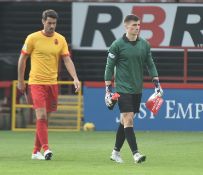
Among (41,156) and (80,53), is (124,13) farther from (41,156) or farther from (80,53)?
(41,156)

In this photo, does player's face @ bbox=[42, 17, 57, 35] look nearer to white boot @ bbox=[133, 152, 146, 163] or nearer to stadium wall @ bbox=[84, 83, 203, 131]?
white boot @ bbox=[133, 152, 146, 163]

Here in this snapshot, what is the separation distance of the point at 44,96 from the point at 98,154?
1.60 meters

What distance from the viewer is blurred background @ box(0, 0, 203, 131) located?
20969 millimetres

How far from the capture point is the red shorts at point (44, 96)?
44.4ft

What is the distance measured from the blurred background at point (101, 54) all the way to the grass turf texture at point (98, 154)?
2.80 feet

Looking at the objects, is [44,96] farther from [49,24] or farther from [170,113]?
[170,113]

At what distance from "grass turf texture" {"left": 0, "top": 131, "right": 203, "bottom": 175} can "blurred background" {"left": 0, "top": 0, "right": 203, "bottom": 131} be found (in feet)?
2.80

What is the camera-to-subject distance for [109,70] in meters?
13.0

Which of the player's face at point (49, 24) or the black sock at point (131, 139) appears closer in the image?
the black sock at point (131, 139)

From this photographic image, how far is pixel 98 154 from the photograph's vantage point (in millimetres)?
14703

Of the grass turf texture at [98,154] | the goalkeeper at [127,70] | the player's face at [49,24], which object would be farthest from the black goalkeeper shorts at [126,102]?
the player's face at [49,24]

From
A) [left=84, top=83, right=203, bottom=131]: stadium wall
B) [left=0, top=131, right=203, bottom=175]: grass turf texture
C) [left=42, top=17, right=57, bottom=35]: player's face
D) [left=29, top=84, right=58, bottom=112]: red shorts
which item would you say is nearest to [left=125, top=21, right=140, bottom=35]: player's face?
[left=42, top=17, right=57, bottom=35]: player's face

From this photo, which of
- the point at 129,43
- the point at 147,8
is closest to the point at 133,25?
the point at 129,43

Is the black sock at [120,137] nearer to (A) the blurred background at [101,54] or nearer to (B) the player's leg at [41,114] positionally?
(B) the player's leg at [41,114]
